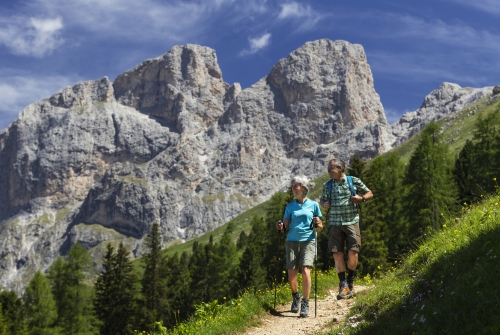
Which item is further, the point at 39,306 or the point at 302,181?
the point at 39,306

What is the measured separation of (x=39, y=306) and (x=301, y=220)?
4042 centimetres

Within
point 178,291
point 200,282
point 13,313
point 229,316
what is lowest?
point 178,291

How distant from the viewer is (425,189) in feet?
127

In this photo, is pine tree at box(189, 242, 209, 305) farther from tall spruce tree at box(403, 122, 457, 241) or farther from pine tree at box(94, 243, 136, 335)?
tall spruce tree at box(403, 122, 457, 241)

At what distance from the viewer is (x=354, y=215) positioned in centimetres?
1177

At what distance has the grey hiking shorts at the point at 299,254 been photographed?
11.2 m

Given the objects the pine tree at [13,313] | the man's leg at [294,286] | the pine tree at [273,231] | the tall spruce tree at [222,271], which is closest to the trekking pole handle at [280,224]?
the man's leg at [294,286]

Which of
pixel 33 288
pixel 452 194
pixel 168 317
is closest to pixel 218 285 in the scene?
pixel 168 317

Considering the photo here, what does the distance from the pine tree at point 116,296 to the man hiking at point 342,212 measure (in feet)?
130

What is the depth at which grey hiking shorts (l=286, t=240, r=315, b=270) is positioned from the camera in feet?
36.9

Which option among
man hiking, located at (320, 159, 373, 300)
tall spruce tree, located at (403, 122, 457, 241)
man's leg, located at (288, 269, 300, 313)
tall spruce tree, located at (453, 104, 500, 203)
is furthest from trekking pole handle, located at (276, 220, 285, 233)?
tall spruce tree, located at (453, 104, 500, 203)

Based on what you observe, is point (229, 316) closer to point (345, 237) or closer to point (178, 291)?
point (345, 237)

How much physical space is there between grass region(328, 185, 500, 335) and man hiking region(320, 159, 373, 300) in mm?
1923

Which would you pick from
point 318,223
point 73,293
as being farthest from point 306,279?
point 73,293
